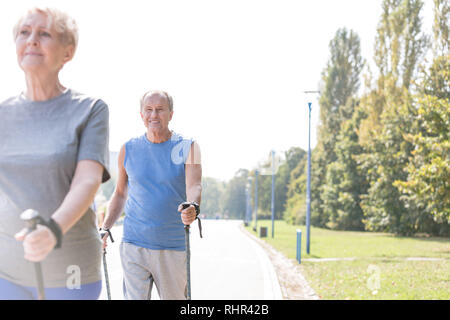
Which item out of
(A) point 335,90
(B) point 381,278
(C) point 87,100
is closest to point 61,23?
(C) point 87,100

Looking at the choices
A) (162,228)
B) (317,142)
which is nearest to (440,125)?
(162,228)

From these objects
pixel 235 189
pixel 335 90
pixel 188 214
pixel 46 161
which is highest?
pixel 335 90

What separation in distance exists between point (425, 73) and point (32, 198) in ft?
78.7

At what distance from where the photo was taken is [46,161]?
1.62 metres

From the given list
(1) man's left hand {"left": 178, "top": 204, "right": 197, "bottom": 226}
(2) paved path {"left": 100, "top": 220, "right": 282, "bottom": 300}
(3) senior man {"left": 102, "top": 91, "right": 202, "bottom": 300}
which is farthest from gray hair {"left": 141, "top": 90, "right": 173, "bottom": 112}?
(2) paved path {"left": 100, "top": 220, "right": 282, "bottom": 300}

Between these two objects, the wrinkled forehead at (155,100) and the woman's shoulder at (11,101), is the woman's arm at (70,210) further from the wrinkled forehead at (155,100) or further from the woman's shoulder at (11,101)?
the wrinkled forehead at (155,100)

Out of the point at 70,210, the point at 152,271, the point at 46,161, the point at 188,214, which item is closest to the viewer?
the point at 70,210

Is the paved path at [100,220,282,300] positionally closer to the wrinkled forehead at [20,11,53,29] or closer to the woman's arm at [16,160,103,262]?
the woman's arm at [16,160,103,262]

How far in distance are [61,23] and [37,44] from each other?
0.30 feet

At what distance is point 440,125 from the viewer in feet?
64.8

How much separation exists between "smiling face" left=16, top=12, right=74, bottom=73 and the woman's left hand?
0.52m

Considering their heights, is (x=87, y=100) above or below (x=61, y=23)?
below

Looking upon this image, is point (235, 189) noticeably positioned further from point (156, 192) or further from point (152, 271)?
point (156, 192)

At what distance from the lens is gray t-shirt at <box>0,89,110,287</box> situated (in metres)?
1.63
